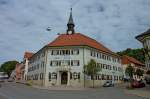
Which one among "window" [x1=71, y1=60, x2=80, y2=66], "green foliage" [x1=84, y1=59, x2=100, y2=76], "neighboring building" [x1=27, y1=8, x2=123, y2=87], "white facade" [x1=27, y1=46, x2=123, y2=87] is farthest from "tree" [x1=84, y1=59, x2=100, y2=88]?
"window" [x1=71, y1=60, x2=80, y2=66]

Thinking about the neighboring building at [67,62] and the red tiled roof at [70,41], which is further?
the red tiled roof at [70,41]

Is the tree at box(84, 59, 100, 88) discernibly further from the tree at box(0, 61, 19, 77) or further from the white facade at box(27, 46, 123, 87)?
the tree at box(0, 61, 19, 77)

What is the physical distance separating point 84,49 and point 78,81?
8027 mm

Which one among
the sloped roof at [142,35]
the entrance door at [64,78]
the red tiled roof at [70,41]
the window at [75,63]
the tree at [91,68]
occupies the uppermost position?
the red tiled roof at [70,41]

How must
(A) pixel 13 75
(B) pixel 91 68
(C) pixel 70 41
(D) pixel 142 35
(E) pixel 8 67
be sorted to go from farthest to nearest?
1. (E) pixel 8 67
2. (A) pixel 13 75
3. (C) pixel 70 41
4. (B) pixel 91 68
5. (D) pixel 142 35

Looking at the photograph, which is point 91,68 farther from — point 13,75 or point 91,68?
point 13,75

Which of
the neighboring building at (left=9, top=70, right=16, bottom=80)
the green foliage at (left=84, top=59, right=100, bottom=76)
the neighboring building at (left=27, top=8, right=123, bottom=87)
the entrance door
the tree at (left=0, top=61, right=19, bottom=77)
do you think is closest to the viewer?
the green foliage at (left=84, top=59, right=100, bottom=76)

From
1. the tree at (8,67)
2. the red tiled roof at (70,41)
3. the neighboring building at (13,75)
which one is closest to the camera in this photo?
the red tiled roof at (70,41)

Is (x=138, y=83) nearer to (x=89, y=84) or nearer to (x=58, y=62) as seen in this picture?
(x=89, y=84)

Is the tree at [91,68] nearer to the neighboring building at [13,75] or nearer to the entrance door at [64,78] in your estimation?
the entrance door at [64,78]

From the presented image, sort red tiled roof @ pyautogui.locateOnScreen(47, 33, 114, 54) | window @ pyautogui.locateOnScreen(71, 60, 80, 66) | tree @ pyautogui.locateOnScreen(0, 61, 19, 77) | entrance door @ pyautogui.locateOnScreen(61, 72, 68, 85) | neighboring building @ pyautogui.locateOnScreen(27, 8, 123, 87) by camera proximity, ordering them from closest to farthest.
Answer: neighboring building @ pyautogui.locateOnScreen(27, 8, 123, 87) < entrance door @ pyautogui.locateOnScreen(61, 72, 68, 85) < window @ pyautogui.locateOnScreen(71, 60, 80, 66) < red tiled roof @ pyautogui.locateOnScreen(47, 33, 114, 54) < tree @ pyautogui.locateOnScreen(0, 61, 19, 77)

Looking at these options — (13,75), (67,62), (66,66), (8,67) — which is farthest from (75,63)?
(8,67)

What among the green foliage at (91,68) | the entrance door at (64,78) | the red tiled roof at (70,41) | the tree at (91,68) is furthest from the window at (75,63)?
the green foliage at (91,68)

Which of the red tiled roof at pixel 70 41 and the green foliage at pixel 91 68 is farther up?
the red tiled roof at pixel 70 41
